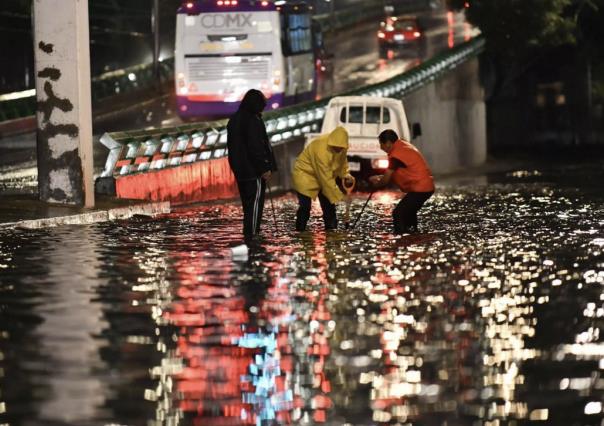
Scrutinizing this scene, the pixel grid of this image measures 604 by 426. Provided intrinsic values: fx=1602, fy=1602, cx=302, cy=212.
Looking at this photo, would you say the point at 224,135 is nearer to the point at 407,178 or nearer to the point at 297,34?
the point at 297,34

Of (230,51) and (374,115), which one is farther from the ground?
(230,51)

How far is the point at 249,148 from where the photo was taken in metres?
19.2

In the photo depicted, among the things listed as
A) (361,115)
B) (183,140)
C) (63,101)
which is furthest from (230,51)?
(63,101)

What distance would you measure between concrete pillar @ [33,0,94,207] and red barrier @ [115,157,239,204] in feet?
9.25

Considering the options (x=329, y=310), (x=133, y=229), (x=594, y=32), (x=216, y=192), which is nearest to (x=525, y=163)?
(x=594, y=32)

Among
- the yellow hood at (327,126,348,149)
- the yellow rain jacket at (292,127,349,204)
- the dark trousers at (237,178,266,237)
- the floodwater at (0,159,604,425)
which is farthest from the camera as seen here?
the yellow rain jacket at (292,127,349,204)

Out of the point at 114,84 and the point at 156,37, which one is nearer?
the point at 156,37

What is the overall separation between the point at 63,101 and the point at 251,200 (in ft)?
20.4

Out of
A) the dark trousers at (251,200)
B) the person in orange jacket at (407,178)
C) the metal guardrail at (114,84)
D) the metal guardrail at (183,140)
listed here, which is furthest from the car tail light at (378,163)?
the dark trousers at (251,200)

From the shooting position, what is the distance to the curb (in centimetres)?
2139

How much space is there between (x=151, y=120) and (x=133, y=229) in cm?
2618

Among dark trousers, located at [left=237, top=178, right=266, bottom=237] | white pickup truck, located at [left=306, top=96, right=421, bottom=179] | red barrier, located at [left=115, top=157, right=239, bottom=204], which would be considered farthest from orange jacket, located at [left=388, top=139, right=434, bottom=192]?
white pickup truck, located at [left=306, top=96, right=421, bottom=179]

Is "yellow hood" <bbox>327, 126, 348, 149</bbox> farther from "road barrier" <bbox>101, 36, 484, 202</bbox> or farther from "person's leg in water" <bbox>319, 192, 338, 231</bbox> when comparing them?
"road barrier" <bbox>101, 36, 484, 202</bbox>

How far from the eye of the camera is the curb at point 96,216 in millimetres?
21391
